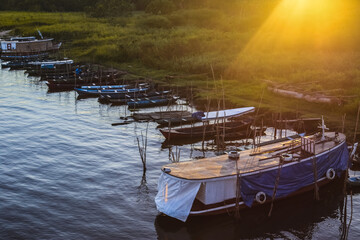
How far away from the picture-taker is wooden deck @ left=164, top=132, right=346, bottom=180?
21.6 metres

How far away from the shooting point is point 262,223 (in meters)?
22.0

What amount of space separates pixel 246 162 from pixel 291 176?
2532mm

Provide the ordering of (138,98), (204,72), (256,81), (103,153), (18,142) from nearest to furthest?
1. (103,153)
2. (18,142)
3. (138,98)
4. (256,81)
5. (204,72)

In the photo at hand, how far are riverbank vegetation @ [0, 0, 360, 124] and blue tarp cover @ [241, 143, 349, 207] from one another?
11.0 meters

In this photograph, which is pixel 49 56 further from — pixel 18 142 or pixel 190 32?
pixel 18 142

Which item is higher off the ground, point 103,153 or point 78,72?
point 78,72

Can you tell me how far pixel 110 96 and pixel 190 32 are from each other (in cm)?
3421

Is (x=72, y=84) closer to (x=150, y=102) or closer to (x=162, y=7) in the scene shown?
(x=150, y=102)

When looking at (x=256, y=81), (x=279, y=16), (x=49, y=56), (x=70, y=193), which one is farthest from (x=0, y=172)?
(x=279, y=16)

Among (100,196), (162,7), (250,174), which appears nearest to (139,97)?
(100,196)

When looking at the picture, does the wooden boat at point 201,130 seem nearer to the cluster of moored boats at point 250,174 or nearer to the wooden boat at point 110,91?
the cluster of moored boats at point 250,174

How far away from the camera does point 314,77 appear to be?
46.0m

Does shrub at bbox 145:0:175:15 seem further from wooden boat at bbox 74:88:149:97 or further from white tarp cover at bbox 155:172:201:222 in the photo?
white tarp cover at bbox 155:172:201:222

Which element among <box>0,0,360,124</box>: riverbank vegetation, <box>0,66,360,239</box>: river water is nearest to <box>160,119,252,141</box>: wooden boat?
<box>0,66,360,239</box>: river water
